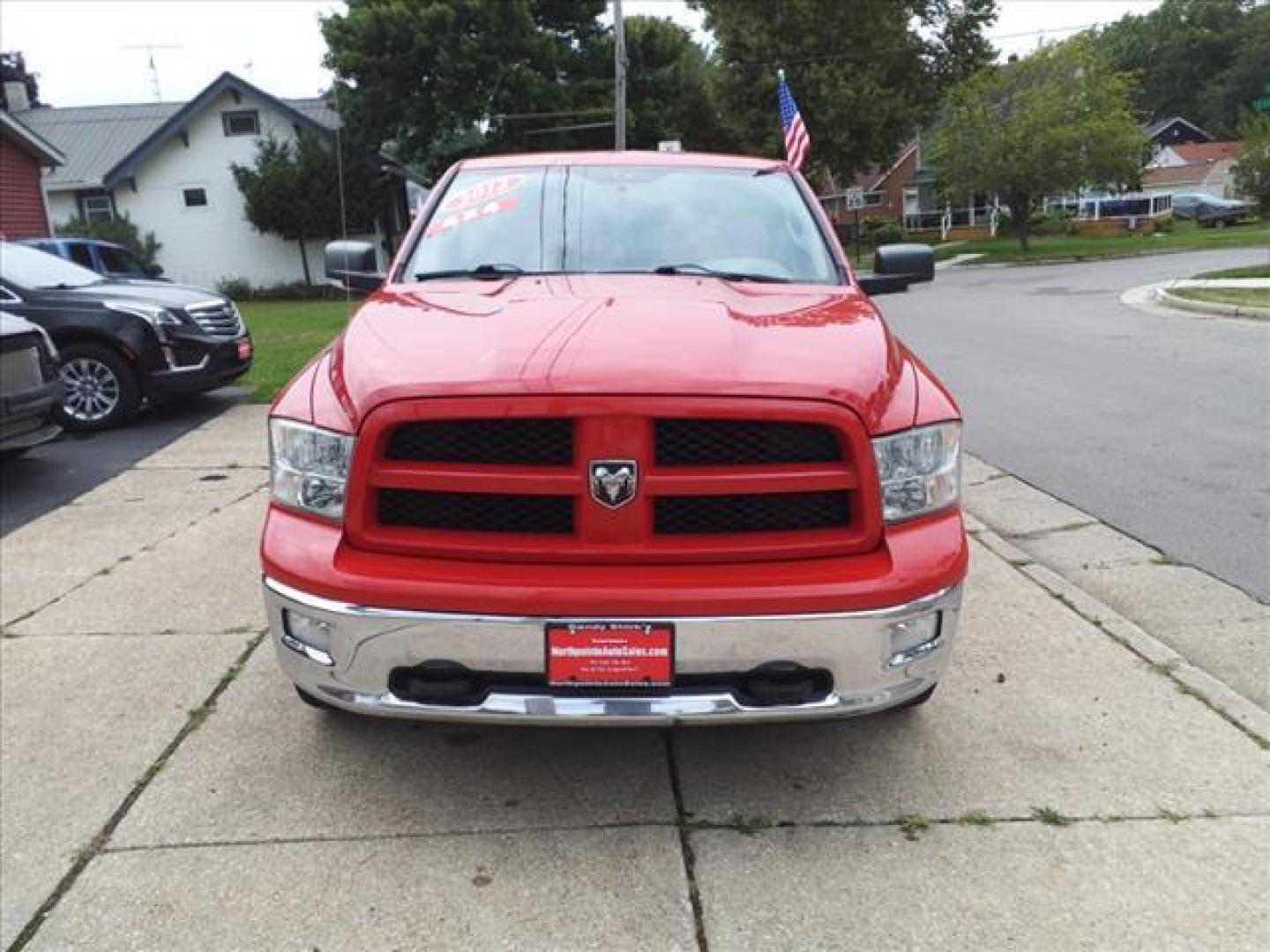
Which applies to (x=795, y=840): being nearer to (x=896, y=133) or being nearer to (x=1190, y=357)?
(x=1190, y=357)

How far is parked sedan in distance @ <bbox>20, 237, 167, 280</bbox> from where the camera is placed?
1465 cm

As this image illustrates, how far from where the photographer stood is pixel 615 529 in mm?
2424

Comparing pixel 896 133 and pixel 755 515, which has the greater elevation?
pixel 896 133

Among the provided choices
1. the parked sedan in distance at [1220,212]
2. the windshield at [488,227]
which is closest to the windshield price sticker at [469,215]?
the windshield at [488,227]

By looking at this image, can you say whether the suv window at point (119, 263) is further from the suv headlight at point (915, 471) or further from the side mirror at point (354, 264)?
the suv headlight at point (915, 471)

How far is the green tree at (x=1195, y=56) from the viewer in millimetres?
76750

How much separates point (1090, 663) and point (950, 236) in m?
55.1

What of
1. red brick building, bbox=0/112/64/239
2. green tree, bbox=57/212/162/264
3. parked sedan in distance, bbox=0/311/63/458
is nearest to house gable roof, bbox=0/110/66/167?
red brick building, bbox=0/112/64/239

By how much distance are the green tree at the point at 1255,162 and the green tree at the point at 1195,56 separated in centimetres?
5431

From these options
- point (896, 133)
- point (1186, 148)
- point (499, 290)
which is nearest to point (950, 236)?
point (896, 133)

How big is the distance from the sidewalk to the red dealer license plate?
531mm

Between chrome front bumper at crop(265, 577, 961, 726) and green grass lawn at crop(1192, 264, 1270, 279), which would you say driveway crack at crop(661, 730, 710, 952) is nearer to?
chrome front bumper at crop(265, 577, 961, 726)

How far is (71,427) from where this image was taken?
8531mm

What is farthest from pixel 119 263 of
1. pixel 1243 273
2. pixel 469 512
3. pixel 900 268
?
pixel 1243 273
